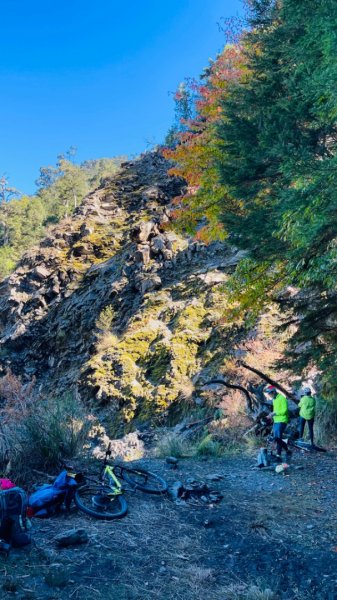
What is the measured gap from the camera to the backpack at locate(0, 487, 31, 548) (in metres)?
4.42

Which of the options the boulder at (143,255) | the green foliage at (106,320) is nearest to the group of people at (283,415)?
the green foliage at (106,320)

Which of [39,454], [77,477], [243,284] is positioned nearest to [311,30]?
[243,284]

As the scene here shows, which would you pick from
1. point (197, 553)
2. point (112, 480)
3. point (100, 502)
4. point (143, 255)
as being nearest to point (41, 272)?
point (143, 255)

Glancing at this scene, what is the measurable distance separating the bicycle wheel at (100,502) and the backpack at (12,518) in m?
1.29

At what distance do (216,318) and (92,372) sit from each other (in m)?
5.33

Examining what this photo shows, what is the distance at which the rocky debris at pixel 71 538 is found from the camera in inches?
184

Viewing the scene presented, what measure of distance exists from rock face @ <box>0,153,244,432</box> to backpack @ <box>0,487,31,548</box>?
10074 millimetres

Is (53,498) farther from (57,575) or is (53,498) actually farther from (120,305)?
(120,305)

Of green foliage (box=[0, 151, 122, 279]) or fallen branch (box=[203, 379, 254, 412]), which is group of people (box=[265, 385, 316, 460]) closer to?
fallen branch (box=[203, 379, 254, 412])

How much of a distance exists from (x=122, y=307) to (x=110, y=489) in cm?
1503

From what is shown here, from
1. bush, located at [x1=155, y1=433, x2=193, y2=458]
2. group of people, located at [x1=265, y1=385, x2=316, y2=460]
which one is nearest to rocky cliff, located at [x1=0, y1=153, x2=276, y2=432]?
group of people, located at [x1=265, y1=385, x2=316, y2=460]

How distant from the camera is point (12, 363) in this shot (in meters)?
22.9

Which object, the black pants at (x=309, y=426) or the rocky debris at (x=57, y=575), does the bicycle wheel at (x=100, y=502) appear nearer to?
the rocky debris at (x=57, y=575)

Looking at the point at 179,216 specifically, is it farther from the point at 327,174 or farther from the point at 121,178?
the point at 121,178
